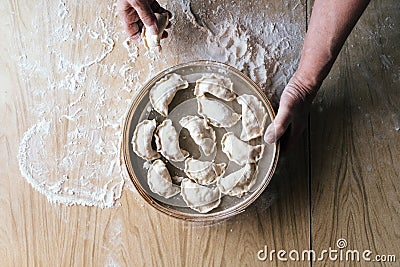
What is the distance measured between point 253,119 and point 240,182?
113 mm

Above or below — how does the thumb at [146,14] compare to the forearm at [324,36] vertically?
above

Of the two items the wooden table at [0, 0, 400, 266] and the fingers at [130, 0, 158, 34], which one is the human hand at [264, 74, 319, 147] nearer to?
the wooden table at [0, 0, 400, 266]

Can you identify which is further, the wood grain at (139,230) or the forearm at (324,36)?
the wood grain at (139,230)

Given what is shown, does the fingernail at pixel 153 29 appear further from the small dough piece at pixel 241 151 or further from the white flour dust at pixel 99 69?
the small dough piece at pixel 241 151

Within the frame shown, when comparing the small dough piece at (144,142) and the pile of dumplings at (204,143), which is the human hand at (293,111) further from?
the small dough piece at (144,142)

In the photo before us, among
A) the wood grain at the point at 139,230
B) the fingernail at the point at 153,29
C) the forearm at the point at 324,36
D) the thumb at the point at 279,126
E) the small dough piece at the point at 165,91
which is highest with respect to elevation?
the fingernail at the point at 153,29

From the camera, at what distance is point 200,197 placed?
0.91 metres

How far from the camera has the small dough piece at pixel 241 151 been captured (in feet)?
3.01

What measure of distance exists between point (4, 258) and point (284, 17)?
70 centimetres

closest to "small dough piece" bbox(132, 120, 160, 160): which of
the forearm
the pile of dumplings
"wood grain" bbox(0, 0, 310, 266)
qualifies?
the pile of dumplings

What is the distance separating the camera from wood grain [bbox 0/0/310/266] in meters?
0.97

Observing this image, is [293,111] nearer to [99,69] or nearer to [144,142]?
[144,142]

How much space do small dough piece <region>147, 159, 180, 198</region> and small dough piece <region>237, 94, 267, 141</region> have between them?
15 centimetres

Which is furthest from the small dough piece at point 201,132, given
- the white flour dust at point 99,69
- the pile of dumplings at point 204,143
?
the white flour dust at point 99,69
